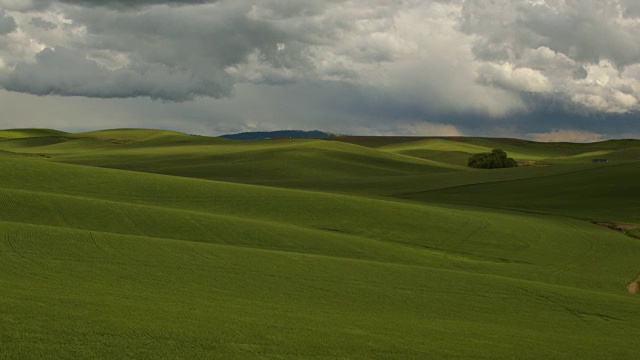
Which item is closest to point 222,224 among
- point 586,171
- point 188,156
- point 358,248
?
point 358,248

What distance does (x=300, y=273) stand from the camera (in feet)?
80.2

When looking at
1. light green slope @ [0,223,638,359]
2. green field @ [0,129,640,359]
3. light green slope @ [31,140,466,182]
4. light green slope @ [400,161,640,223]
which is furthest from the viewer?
light green slope @ [31,140,466,182]

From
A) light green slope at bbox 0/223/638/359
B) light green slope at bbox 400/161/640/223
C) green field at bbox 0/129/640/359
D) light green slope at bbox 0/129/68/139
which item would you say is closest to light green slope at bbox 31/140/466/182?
light green slope at bbox 400/161/640/223

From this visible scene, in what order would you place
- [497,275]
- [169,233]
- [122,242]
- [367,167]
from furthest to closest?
[367,167]
[169,233]
[497,275]
[122,242]

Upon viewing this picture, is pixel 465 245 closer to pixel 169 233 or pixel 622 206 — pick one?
pixel 169 233

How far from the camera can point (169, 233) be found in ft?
104

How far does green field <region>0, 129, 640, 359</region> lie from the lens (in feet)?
49.8

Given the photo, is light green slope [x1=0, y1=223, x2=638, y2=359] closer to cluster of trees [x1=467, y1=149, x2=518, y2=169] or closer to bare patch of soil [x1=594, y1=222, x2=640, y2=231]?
bare patch of soil [x1=594, y1=222, x2=640, y2=231]

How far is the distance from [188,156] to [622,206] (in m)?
70.3

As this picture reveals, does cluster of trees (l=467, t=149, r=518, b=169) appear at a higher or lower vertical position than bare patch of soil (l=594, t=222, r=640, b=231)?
higher

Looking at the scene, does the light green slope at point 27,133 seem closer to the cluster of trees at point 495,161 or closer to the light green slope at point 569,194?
the cluster of trees at point 495,161

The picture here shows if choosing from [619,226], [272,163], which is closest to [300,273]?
[619,226]

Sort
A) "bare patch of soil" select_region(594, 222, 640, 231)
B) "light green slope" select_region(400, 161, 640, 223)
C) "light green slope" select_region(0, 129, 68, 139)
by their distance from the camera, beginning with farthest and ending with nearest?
"light green slope" select_region(0, 129, 68, 139) < "light green slope" select_region(400, 161, 640, 223) < "bare patch of soil" select_region(594, 222, 640, 231)

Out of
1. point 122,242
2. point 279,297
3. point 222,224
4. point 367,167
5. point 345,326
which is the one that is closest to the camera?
point 345,326
